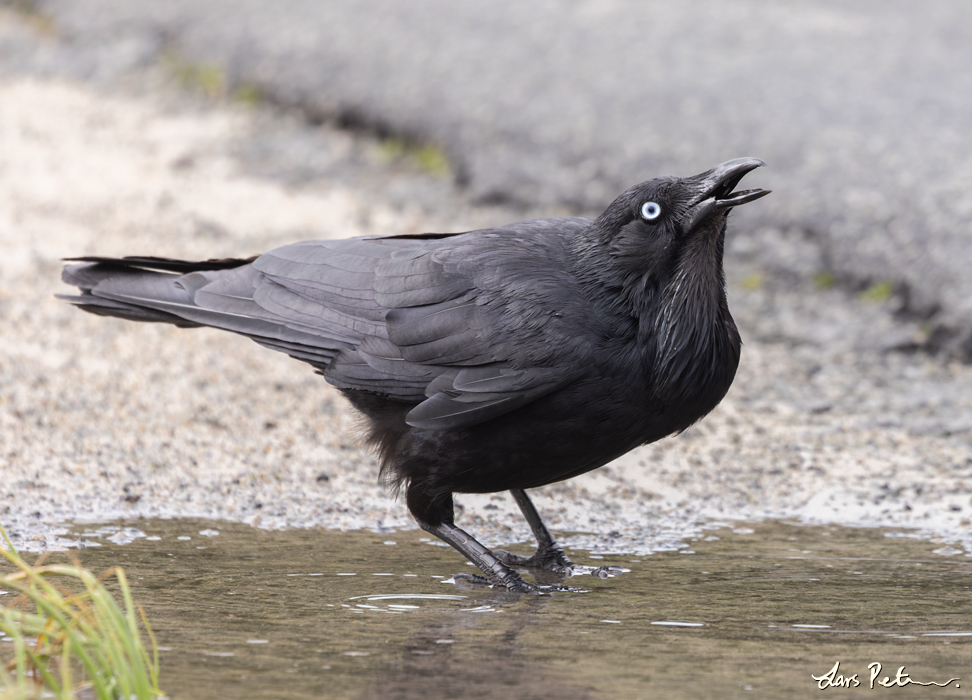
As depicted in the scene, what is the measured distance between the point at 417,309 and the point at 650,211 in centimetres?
86

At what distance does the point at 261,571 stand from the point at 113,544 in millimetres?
553

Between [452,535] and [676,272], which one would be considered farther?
[452,535]

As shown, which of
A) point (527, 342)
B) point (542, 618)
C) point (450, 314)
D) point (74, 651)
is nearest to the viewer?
point (74, 651)

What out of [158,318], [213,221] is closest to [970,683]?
[158,318]

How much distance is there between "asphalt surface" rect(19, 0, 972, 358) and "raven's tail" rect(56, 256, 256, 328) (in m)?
3.82

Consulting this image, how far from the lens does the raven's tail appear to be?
14.8ft

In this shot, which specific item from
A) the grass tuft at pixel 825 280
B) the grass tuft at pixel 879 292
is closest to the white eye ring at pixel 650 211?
the grass tuft at pixel 879 292

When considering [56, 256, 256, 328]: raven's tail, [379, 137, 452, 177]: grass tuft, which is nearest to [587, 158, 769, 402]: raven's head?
[56, 256, 256, 328]: raven's tail

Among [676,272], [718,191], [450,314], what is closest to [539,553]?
[450,314]

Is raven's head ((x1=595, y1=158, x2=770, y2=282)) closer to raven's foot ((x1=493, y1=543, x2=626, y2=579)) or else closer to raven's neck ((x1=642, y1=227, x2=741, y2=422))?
raven's neck ((x1=642, y1=227, x2=741, y2=422))

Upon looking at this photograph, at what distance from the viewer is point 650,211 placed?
4023 millimetres

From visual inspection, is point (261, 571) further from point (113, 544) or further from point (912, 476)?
point (912, 476)

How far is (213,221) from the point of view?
24.8 feet

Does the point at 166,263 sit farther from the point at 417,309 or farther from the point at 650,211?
the point at 650,211
